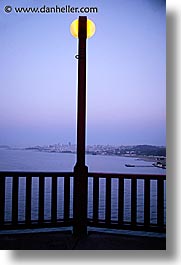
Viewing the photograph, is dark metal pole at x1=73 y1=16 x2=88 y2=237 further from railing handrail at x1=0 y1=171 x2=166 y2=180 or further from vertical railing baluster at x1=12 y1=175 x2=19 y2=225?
vertical railing baluster at x1=12 y1=175 x2=19 y2=225

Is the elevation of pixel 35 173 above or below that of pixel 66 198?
above

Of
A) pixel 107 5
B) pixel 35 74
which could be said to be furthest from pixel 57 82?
pixel 107 5

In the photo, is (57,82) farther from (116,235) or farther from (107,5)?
(116,235)

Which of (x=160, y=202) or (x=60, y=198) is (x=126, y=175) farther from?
(x=60, y=198)

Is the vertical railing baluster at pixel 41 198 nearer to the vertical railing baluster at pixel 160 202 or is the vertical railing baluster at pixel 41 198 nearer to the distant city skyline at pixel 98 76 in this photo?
the distant city skyline at pixel 98 76

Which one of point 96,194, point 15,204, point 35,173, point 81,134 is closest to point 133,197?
point 96,194

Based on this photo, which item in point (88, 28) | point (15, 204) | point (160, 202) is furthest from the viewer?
point (15, 204)
